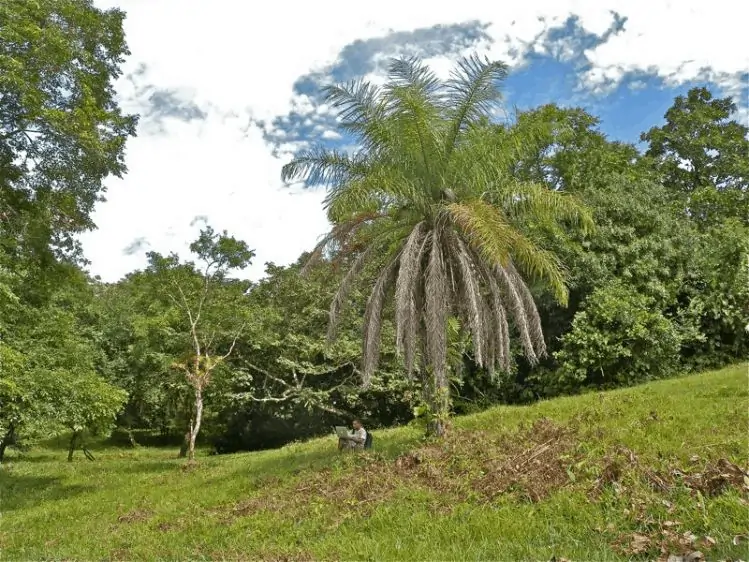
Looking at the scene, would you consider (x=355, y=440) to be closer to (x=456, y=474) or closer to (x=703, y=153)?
(x=456, y=474)

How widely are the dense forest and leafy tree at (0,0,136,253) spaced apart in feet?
0.19

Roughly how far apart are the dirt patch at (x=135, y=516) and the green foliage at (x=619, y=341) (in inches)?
575

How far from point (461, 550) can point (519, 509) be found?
127 centimetres

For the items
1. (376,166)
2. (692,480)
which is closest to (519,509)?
(692,480)

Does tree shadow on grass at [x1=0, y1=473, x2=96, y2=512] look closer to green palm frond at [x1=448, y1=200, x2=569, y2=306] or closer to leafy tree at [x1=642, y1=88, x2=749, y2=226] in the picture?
green palm frond at [x1=448, y1=200, x2=569, y2=306]

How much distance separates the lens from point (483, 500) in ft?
24.5

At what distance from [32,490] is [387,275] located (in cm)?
Answer: 1342

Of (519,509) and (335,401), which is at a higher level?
(335,401)

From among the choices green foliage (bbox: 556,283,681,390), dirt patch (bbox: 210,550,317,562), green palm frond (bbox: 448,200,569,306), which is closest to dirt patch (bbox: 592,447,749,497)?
dirt patch (bbox: 210,550,317,562)

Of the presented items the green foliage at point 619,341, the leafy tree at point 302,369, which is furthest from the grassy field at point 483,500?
the leafy tree at point 302,369

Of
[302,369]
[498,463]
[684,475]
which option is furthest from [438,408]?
[302,369]

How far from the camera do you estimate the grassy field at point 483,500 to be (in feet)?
18.6

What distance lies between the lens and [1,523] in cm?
1281

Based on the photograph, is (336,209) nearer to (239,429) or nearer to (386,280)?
(386,280)
